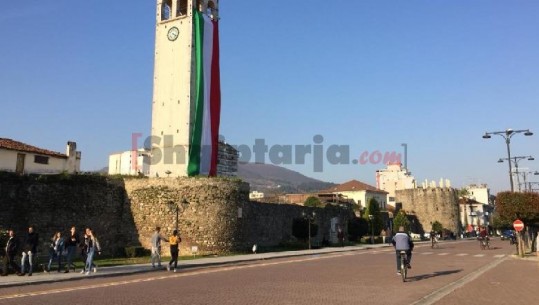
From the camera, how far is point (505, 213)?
30953 mm

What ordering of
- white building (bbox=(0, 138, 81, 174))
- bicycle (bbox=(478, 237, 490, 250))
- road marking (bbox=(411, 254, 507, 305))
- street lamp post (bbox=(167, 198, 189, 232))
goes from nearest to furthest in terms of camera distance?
road marking (bbox=(411, 254, 507, 305)) → street lamp post (bbox=(167, 198, 189, 232)) → white building (bbox=(0, 138, 81, 174)) → bicycle (bbox=(478, 237, 490, 250))

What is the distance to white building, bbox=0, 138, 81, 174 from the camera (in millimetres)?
34375

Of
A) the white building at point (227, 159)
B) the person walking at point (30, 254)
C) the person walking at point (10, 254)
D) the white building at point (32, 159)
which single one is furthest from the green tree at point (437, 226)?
the person walking at point (10, 254)

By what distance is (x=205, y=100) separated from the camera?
38438 mm

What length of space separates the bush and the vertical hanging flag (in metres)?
7.26

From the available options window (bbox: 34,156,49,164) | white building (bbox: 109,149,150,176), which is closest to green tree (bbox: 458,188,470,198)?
white building (bbox: 109,149,150,176)

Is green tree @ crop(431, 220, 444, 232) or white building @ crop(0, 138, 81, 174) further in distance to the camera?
green tree @ crop(431, 220, 444, 232)

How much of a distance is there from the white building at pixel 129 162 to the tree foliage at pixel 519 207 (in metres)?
61.7

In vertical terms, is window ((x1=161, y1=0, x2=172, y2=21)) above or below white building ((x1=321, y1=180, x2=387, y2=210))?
above

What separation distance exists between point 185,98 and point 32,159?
39.8 feet

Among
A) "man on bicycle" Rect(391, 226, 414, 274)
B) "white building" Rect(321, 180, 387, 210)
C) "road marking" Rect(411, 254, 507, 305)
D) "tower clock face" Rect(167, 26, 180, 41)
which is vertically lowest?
"road marking" Rect(411, 254, 507, 305)

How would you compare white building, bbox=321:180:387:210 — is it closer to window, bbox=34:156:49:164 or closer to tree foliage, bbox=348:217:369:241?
tree foliage, bbox=348:217:369:241

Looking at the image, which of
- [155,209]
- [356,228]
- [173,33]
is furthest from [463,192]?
[155,209]

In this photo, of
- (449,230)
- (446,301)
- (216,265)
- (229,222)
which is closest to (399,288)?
(446,301)
